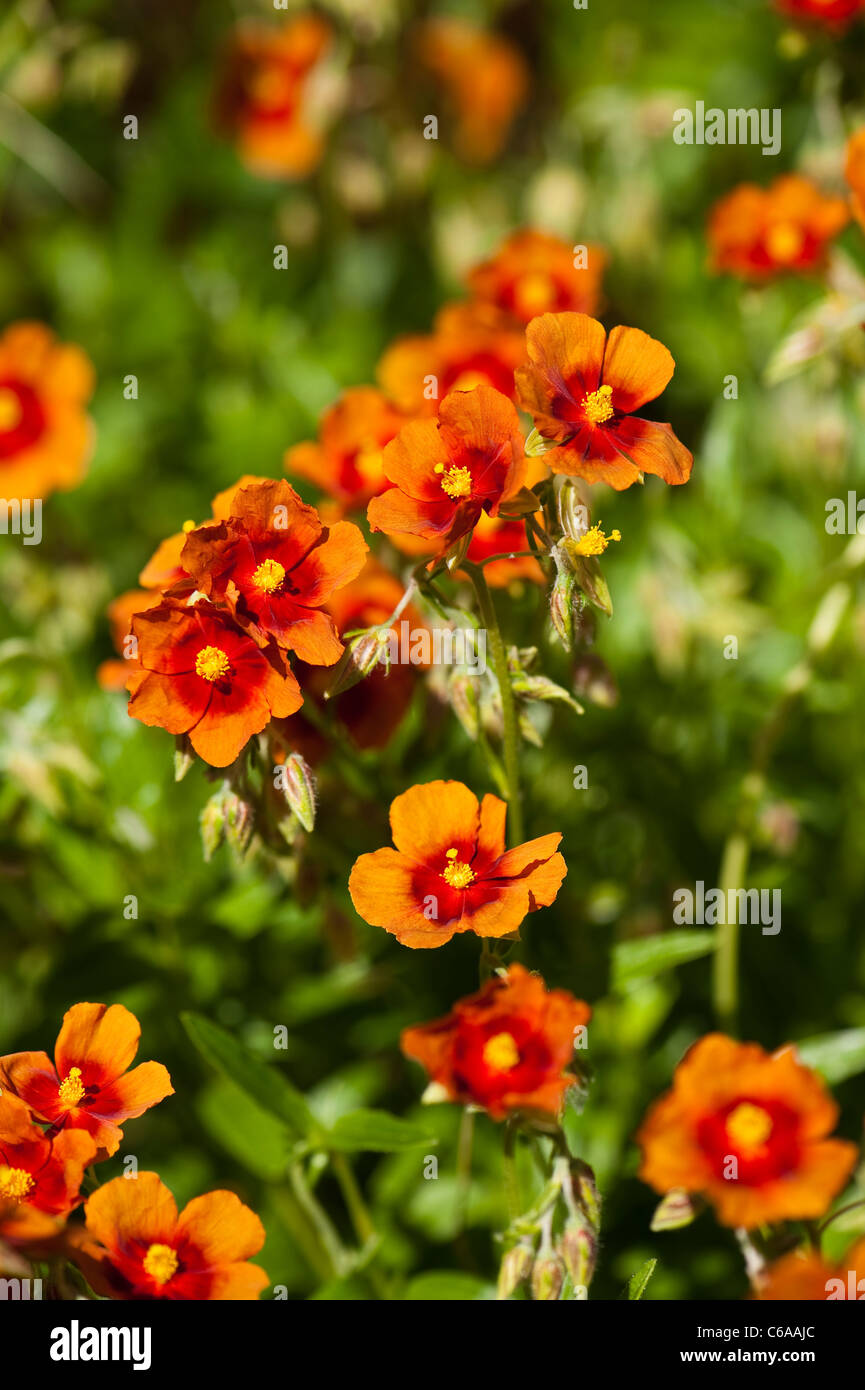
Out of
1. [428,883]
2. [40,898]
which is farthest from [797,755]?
[40,898]

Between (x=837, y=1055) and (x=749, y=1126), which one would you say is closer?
(x=749, y=1126)

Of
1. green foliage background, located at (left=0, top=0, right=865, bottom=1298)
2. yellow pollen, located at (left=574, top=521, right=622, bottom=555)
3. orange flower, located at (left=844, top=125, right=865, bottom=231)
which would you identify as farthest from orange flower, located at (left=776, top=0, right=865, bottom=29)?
yellow pollen, located at (left=574, top=521, right=622, bottom=555)

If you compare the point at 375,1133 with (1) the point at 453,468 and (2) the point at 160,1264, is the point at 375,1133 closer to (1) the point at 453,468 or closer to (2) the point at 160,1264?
(2) the point at 160,1264

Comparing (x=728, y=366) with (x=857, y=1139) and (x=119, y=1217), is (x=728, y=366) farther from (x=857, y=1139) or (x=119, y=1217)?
(x=119, y=1217)

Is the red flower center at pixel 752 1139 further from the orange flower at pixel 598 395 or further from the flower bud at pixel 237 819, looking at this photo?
the orange flower at pixel 598 395

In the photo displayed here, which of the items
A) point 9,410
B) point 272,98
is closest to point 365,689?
point 9,410

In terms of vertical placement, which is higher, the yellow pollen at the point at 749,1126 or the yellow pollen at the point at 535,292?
the yellow pollen at the point at 535,292

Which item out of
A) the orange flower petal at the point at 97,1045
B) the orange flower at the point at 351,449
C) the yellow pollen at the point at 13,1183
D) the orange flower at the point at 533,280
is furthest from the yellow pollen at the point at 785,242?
the yellow pollen at the point at 13,1183
